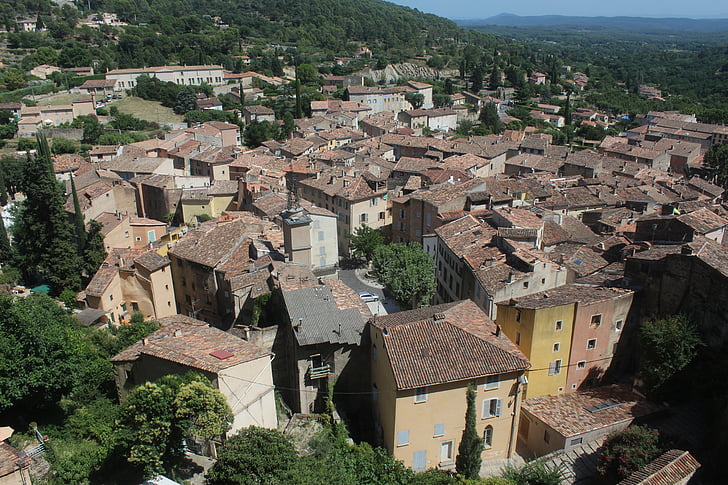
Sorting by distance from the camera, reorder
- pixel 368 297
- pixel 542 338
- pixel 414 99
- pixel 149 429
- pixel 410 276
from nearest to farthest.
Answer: pixel 149 429 → pixel 542 338 → pixel 410 276 → pixel 368 297 → pixel 414 99

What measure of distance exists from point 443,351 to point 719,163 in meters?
76.9

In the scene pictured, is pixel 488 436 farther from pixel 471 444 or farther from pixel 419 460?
pixel 419 460

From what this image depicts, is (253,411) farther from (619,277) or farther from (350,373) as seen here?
(619,277)

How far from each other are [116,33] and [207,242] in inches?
5529

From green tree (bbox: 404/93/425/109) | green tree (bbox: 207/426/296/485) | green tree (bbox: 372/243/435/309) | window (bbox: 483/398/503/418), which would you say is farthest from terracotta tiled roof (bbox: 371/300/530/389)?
green tree (bbox: 404/93/425/109)

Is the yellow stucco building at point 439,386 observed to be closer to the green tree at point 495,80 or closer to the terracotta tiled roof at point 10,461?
the terracotta tiled roof at point 10,461

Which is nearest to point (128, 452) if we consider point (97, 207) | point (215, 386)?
point (215, 386)

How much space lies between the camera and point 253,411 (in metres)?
23.0

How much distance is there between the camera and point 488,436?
24891mm

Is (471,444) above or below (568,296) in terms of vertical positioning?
below

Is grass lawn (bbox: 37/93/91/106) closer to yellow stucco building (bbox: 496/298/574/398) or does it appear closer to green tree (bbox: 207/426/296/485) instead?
yellow stucco building (bbox: 496/298/574/398)

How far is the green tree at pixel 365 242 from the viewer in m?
47.4

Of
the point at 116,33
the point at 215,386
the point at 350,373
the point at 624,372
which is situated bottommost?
the point at 624,372

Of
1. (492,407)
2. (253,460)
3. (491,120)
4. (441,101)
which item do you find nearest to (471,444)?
(492,407)
